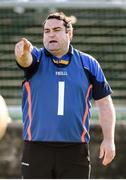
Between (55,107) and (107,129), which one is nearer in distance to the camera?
(55,107)

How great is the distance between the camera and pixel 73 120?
583 cm

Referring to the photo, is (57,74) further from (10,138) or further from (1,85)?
(1,85)

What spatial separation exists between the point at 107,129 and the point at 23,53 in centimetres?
99

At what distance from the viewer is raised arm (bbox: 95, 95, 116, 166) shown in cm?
602

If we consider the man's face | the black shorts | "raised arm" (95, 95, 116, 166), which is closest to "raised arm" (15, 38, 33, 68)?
the man's face

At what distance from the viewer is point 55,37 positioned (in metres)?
5.94

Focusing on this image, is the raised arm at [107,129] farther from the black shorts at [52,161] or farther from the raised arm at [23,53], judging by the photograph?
the raised arm at [23,53]

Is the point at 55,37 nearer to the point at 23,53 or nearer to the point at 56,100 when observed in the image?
the point at 23,53

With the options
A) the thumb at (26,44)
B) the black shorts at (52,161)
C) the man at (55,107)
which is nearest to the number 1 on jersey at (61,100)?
the man at (55,107)

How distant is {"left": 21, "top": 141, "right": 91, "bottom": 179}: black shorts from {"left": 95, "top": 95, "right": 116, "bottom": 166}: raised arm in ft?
0.84

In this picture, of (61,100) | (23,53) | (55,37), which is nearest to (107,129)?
(61,100)

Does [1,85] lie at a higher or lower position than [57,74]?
lower

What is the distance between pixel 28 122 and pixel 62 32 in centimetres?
80

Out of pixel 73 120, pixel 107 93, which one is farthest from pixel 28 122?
pixel 107 93
